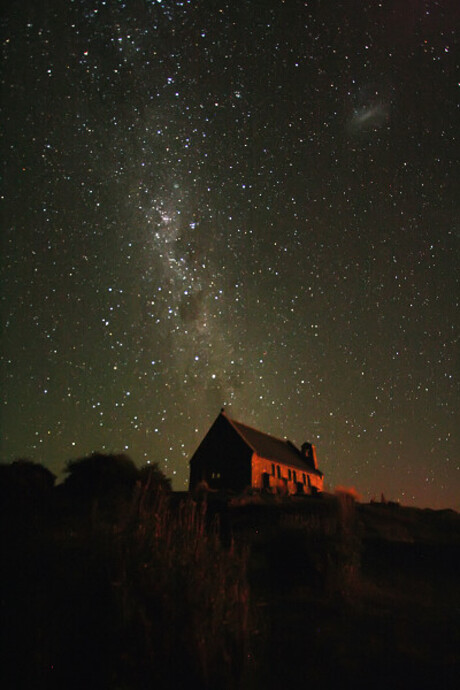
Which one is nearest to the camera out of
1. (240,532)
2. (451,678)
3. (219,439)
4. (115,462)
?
(451,678)

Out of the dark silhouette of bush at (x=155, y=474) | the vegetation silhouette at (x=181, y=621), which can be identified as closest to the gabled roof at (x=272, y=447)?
the dark silhouette of bush at (x=155, y=474)

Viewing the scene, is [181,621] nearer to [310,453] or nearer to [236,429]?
[236,429]

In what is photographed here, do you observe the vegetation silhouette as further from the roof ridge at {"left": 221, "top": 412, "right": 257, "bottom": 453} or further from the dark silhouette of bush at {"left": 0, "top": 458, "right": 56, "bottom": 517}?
the roof ridge at {"left": 221, "top": 412, "right": 257, "bottom": 453}

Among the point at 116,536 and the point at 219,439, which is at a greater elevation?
the point at 219,439

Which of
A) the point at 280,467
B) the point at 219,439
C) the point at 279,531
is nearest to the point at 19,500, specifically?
the point at 279,531

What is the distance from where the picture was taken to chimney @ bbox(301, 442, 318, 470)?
46.5 meters

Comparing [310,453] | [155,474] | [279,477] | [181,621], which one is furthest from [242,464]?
[181,621]

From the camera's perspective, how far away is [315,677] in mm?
4652

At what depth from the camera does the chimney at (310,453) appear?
153 feet

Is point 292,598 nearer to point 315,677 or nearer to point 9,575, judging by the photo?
point 315,677

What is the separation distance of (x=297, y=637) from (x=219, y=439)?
32.3m

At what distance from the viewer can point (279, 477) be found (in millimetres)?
37719

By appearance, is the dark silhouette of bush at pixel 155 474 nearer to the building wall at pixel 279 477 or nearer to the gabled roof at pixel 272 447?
the building wall at pixel 279 477

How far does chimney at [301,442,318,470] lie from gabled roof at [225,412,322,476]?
366 millimetres
